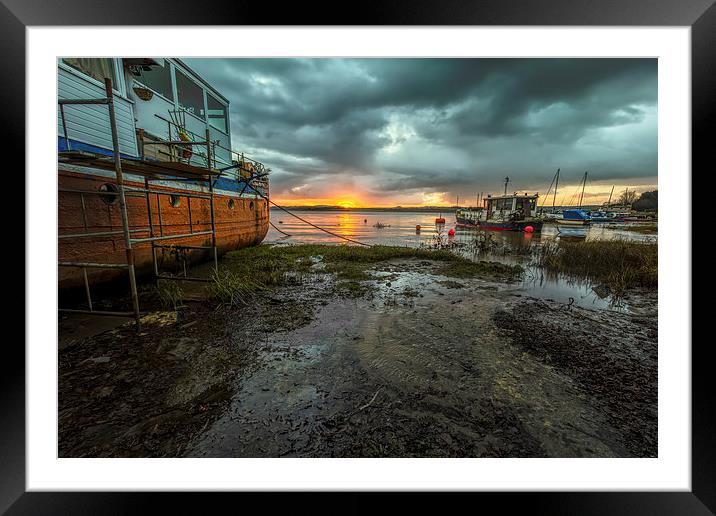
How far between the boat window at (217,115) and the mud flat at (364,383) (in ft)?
42.2

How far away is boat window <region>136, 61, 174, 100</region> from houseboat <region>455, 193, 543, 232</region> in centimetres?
3130

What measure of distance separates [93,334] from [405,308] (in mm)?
5678

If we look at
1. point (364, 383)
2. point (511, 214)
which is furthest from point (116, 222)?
point (511, 214)

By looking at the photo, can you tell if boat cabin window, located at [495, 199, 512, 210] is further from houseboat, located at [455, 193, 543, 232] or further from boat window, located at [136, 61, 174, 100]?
boat window, located at [136, 61, 174, 100]

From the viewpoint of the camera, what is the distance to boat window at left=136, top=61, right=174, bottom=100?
9836mm

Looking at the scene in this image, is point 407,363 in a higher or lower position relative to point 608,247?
lower

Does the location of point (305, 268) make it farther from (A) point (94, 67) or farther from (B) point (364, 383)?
(A) point (94, 67)

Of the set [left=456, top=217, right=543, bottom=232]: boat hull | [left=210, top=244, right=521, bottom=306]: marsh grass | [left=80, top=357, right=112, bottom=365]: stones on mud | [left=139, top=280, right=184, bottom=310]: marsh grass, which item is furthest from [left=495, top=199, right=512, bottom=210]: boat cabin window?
[left=80, top=357, right=112, bottom=365]: stones on mud

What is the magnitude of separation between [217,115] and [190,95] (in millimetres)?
1828

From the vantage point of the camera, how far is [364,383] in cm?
312
